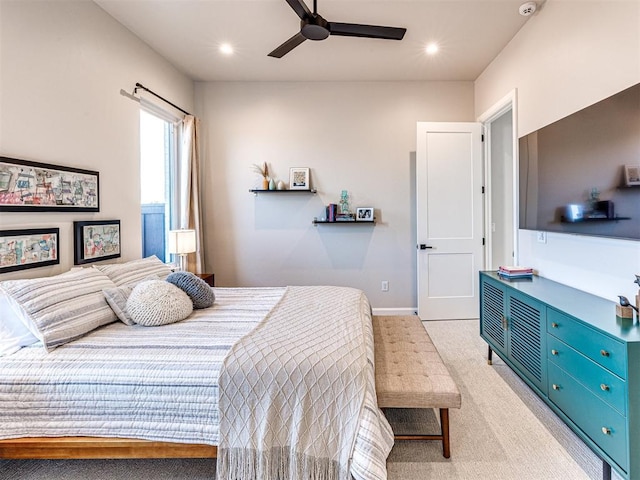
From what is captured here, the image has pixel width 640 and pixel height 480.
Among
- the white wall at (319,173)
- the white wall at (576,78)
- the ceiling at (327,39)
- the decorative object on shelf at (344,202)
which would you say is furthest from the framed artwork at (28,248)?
the white wall at (576,78)

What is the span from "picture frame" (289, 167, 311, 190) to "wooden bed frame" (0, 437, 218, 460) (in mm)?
2966

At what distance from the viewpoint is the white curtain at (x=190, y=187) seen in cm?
365

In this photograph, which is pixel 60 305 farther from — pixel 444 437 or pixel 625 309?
pixel 625 309

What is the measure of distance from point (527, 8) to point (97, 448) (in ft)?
12.9

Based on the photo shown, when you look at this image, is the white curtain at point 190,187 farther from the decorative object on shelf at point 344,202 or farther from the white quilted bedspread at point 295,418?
the white quilted bedspread at point 295,418

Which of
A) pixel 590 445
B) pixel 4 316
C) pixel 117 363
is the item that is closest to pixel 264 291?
pixel 117 363

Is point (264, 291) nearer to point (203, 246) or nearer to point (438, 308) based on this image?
→ point (203, 246)

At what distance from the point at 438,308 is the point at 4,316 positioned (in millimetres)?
3692

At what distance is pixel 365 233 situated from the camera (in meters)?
4.02

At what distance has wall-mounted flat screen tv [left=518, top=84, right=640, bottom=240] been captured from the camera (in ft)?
5.38

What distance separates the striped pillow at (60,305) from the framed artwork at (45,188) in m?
0.49

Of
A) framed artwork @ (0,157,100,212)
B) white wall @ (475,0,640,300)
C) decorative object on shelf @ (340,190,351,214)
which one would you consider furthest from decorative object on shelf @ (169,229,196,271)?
white wall @ (475,0,640,300)

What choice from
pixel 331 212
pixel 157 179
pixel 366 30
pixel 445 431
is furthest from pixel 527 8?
pixel 157 179

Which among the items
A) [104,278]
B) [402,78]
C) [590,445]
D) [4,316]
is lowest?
[590,445]
